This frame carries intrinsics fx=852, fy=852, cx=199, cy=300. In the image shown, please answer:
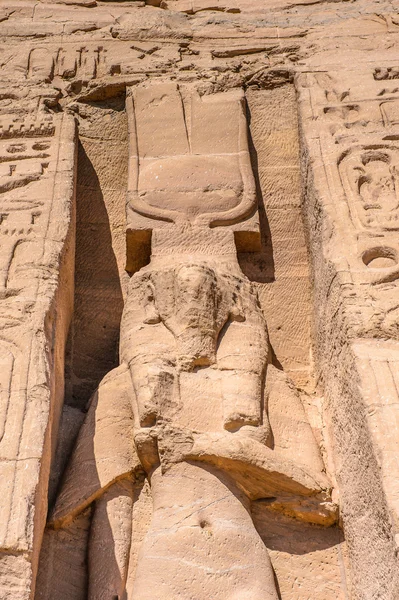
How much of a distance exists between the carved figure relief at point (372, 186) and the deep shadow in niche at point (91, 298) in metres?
1.47

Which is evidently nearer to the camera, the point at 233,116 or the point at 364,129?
the point at 364,129

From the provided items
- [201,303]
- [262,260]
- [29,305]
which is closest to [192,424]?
[201,303]

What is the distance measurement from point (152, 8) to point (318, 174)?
9.30 feet

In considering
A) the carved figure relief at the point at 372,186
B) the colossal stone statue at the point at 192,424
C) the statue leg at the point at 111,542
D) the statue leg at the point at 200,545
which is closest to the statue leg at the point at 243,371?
the colossal stone statue at the point at 192,424

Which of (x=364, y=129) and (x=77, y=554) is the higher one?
(x=364, y=129)

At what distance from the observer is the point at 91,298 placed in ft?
16.4

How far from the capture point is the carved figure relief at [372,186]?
14.8ft

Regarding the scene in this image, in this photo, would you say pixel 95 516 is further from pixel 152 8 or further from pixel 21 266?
pixel 152 8

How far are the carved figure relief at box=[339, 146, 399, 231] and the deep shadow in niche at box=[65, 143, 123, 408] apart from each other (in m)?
1.47

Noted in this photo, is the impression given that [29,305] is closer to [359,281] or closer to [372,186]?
[359,281]

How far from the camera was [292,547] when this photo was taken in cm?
382

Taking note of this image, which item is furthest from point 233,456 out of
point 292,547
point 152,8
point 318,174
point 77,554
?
point 152,8

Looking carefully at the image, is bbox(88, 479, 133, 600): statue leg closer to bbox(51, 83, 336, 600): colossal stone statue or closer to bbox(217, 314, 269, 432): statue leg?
bbox(51, 83, 336, 600): colossal stone statue

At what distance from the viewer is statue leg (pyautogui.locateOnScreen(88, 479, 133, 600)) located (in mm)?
3629
